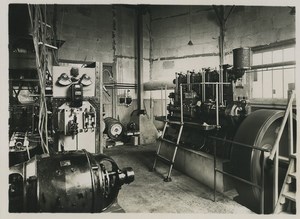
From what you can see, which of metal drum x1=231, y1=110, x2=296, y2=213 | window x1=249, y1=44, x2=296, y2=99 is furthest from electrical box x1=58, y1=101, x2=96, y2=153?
window x1=249, y1=44, x2=296, y2=99

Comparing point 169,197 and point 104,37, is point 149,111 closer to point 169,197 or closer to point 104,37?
point 104,37

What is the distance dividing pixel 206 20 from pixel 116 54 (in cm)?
300

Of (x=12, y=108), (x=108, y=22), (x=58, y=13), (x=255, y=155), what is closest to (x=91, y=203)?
(x=255, y=155)

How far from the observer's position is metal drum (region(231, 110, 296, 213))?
118 inches

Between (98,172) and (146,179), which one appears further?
(146,179)

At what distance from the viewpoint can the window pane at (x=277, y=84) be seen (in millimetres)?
6121

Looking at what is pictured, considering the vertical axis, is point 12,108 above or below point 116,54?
below

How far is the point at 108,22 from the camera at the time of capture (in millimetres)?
7812

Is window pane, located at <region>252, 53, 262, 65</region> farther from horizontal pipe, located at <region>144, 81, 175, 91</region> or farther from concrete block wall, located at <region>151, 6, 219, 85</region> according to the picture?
horizontal pipe, located at <region>144, 81, 175, 91</region>

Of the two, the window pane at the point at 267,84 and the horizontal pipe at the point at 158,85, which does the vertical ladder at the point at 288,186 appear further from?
the horizontal pipe at the point at 158,85

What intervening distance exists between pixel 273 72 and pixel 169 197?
467 cm

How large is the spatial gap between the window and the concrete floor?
3.38 meters

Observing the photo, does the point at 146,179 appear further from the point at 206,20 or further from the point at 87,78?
the point at 206,20

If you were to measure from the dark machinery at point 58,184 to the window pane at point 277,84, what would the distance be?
5.62m
